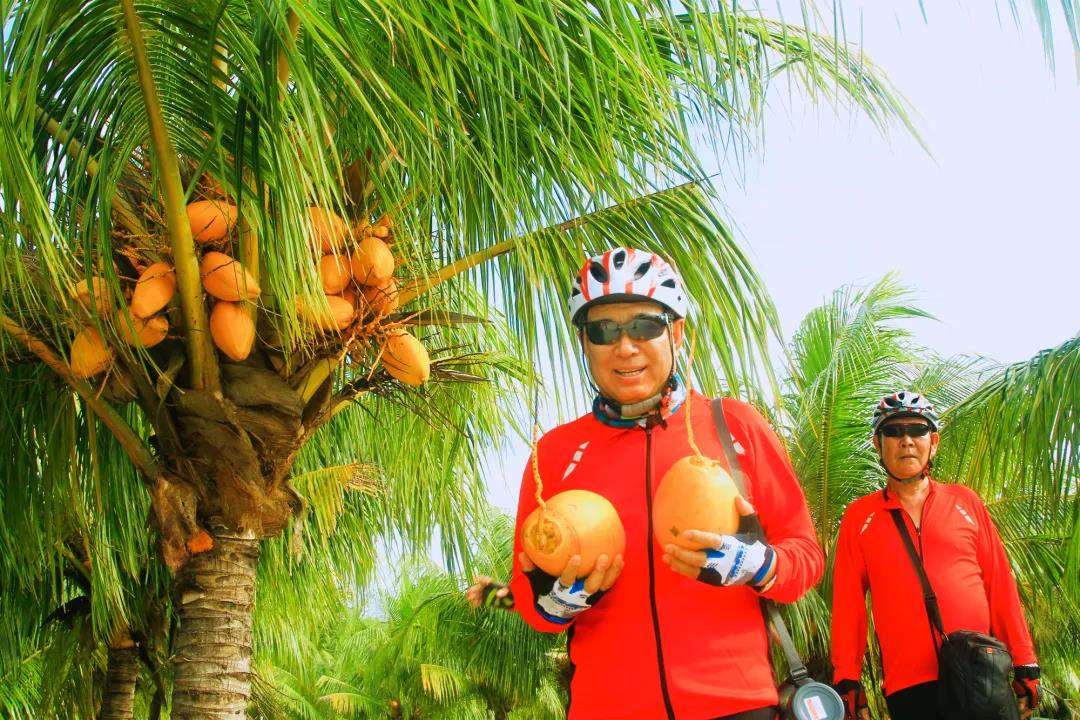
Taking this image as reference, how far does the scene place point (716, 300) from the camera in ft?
14.4

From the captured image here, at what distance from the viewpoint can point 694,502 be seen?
2254 mm

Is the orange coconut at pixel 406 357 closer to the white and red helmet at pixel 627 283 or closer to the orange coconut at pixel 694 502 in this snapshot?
the white and red helmet at pixel 627 283

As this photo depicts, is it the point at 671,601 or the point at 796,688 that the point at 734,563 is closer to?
the point at 671,601

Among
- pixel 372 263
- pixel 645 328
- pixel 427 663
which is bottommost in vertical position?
pixel 427 663

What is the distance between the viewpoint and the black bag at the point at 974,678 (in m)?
3.94

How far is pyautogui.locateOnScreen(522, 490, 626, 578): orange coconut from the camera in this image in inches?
91.3

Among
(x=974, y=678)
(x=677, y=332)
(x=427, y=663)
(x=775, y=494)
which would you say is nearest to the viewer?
(x=775, y=494)

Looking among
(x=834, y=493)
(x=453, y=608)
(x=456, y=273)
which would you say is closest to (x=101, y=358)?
(x=456, y=273)

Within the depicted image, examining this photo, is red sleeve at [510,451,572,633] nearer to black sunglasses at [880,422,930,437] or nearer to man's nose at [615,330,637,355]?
man's nose at [615,330,637,355]

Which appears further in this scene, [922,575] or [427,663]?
[427,663]

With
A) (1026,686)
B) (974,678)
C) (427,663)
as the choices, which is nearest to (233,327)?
(974,678)

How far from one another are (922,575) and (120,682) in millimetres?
6511

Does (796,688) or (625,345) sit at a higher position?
(625,345)

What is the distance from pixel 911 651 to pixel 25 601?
6640mm
